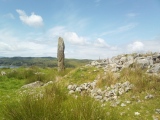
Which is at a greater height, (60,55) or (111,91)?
(60,55)

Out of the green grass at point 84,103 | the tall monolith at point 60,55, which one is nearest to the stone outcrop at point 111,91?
the green grass at point 84,103

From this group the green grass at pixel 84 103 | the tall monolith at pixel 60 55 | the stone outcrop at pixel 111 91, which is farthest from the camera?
the tall monolith at pixel 60 55

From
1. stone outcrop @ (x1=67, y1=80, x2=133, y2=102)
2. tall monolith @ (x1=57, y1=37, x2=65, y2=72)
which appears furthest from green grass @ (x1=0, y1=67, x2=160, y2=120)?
tall monolith @ (x1=57, y1=37, x2=65, y2=72)

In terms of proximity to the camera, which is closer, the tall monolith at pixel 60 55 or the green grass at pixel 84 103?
the green grass at pixel 84 103

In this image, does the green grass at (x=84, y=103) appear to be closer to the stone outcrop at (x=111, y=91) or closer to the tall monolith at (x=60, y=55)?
the stone outcrop at (x=111, y=91)

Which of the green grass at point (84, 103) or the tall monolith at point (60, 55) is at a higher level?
the tall monolith at point (60, 55)

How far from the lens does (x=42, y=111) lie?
4.72 metres

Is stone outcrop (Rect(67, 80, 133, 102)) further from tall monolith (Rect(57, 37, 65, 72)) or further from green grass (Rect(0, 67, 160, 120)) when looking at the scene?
tall monolith (Rect(57, 37, 65, 72))

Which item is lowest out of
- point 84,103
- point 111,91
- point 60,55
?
point 111,91

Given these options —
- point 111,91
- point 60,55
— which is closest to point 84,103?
point 111,91

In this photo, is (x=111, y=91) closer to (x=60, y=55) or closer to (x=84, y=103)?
(x=84, y=103)

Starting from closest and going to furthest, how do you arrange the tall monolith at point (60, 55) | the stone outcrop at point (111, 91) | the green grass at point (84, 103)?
1. the green grass at point (84, 103)
2. the stone outcrop at point (111, 91)
3. the tall monolith at point (60, 55)

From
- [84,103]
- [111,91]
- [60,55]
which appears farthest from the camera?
Answer: [60,55]

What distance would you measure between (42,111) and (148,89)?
5636mm
